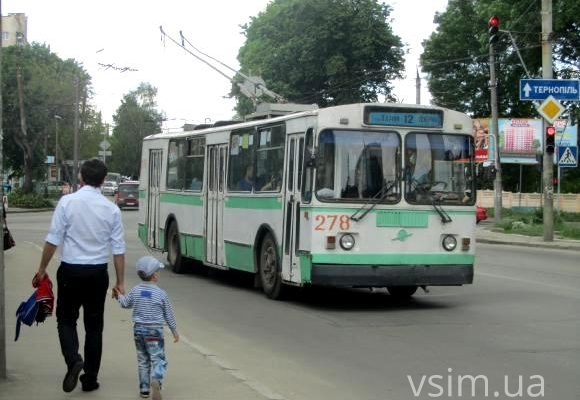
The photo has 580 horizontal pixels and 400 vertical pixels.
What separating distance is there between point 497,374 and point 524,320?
3631 mm

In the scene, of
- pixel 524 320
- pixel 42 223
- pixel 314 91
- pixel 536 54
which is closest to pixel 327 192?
pixel 524 320

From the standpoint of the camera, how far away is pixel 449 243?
1292cm

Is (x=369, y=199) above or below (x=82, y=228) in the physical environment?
above

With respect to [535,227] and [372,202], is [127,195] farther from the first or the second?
[372,202]

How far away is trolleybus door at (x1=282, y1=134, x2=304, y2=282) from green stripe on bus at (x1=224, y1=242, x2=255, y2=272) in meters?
1.48

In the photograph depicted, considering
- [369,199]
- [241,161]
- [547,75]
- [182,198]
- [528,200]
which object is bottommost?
[528,200]

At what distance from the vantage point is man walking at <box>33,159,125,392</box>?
7047 mm

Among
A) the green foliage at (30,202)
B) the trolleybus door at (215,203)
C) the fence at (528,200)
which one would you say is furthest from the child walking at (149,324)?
the green foliage at (30,202)

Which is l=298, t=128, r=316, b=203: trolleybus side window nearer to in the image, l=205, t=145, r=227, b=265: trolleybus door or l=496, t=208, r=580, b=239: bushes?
l=205, t=145, r=227, b=265: trolleybus door

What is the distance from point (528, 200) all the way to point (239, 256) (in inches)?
1821

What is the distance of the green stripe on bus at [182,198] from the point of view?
17.3 meters

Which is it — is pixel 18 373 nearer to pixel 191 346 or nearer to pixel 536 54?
pixel 191 346

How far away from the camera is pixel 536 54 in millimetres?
45688

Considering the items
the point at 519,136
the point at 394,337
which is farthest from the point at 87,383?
the point at 519,136
